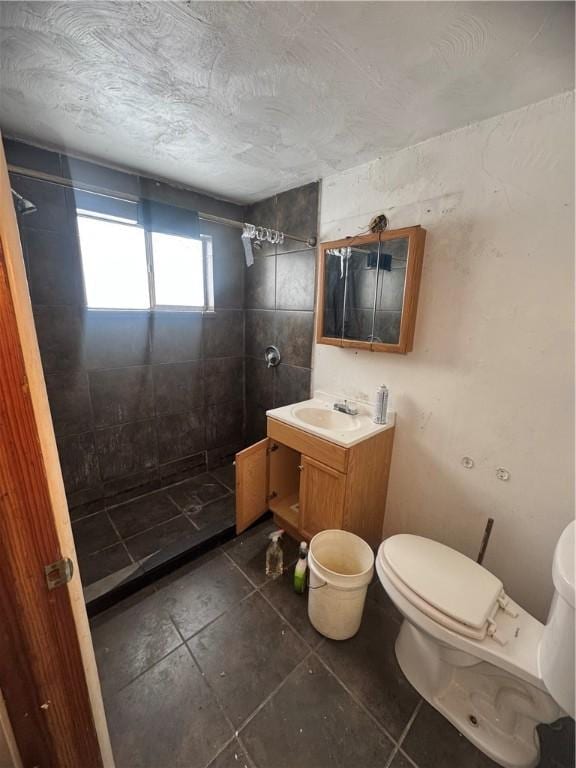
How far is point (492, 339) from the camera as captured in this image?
128cm

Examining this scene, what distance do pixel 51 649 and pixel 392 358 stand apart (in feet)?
5.26

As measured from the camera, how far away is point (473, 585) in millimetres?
1079

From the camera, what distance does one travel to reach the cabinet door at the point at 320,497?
4.92ft

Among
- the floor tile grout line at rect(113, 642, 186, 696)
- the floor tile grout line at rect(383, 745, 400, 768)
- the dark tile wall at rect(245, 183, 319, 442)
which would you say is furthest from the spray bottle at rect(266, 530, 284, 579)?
the dark tile wall at rect(245, 183, 319, 442)

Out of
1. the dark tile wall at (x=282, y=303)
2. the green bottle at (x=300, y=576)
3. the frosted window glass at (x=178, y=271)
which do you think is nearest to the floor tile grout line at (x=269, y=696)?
the green bottle at (x=300, y=576)

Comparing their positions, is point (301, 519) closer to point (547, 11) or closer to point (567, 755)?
point (567, 755)

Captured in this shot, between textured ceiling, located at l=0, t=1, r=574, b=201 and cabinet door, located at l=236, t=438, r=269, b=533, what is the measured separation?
158 cm

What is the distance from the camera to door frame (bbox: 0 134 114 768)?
18.1 inches

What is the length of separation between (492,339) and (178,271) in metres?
2.00

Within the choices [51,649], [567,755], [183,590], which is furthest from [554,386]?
[183,590]

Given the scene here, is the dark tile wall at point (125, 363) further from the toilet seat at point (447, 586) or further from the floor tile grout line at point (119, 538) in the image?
the toilet seat at point (447, 586)

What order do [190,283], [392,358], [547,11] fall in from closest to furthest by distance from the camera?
[547,11], [392,358], [190,283]

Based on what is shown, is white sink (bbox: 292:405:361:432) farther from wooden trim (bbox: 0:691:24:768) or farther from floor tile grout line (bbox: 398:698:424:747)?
wooden trim (bbox: 0:691:24:768)

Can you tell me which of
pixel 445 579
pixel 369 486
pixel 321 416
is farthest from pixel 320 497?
pixel 445 579
